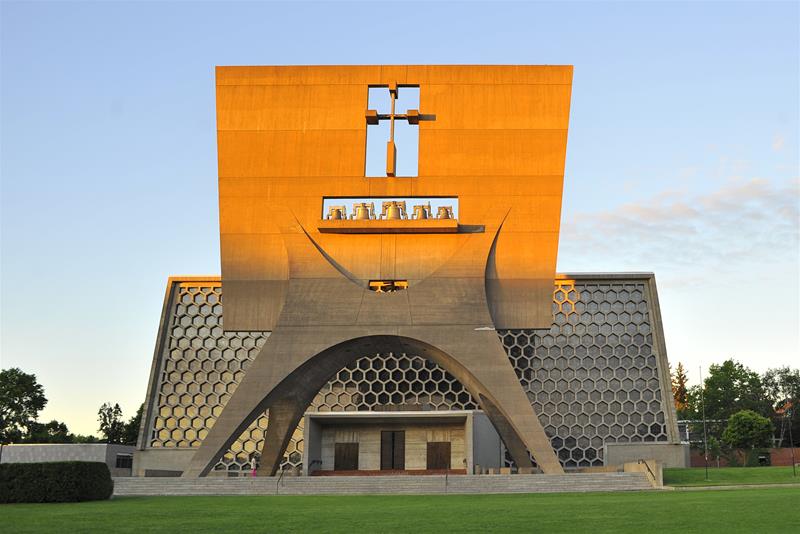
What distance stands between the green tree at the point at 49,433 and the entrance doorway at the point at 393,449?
62.1 ft

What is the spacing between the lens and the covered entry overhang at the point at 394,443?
34.2m

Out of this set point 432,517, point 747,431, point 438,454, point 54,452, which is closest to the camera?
point 432,517

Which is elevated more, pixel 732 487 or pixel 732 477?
pixel 732 477

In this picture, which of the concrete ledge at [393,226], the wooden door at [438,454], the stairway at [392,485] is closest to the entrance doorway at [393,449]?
the wooden door at [438,454]

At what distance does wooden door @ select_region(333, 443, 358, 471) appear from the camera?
35.1 meters

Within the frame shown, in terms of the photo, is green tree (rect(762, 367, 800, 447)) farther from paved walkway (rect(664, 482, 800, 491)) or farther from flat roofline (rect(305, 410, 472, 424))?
paved walkway (rect(664, 482, 800, 491))

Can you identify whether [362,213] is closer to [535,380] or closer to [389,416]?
[389,416]

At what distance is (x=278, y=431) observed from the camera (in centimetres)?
2798

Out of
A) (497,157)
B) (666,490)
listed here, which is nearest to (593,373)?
(497,157)

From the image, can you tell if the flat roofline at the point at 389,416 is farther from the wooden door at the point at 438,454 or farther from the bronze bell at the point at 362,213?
the bronze bell at the point at 362,213

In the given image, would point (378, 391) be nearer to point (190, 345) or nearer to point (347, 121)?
point (190, 345)

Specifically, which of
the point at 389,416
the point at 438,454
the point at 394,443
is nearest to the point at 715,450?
the point at 438,454

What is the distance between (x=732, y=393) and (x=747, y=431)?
53.3ft

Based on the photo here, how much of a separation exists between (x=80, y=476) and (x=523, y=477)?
10700 millimetres
